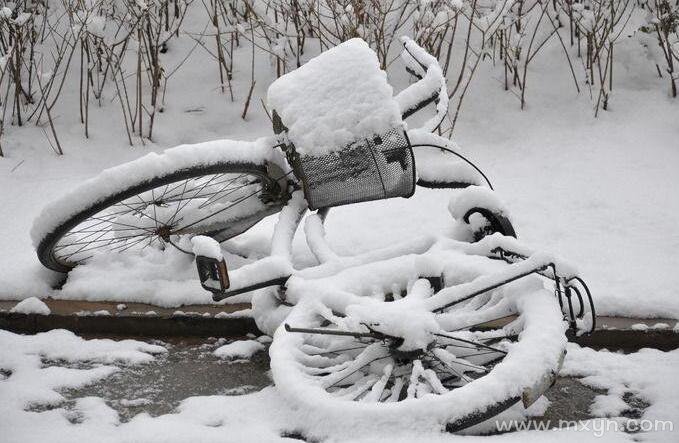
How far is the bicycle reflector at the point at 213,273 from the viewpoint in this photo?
327 centimetres

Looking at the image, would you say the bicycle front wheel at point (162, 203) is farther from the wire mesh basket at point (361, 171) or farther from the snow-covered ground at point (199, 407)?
the snow-covered ground at point (199, 407)

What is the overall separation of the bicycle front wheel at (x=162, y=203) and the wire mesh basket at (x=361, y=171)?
0.23 meters

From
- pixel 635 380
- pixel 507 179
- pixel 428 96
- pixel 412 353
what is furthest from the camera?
pixel 507 179

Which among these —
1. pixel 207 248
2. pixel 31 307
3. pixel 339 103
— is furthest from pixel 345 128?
pixel 31 307

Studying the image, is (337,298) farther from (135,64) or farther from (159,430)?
(135,64)

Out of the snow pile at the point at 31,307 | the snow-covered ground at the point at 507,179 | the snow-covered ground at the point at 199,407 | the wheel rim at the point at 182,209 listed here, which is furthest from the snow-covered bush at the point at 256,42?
the snow-covered ground at the point at 199,407

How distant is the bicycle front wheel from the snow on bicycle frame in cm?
26

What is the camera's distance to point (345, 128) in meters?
3.67

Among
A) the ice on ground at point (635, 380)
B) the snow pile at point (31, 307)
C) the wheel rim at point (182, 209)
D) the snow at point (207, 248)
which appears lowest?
the ice on ground at point (635, 380)

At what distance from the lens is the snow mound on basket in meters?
3.66

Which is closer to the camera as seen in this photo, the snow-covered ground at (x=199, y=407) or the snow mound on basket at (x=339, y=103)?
the snow-covered ground at (x=199, y=407)

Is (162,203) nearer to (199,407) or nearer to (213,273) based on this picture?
(213,273)

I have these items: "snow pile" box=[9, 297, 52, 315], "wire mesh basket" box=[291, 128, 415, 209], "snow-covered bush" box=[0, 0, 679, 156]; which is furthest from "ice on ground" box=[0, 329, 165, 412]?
"snow-covered bush" box=[0, 0, 679, 156]

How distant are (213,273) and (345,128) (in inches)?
34.1
